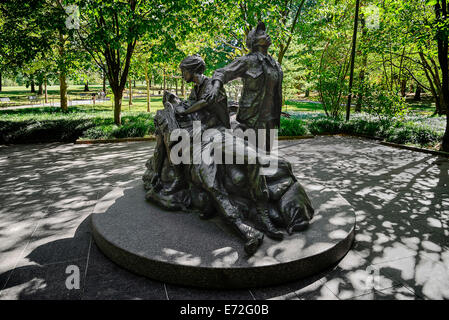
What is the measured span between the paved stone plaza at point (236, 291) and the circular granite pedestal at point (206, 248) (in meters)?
0.13

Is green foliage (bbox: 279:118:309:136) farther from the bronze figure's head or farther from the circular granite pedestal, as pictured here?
the circular granite pedestal

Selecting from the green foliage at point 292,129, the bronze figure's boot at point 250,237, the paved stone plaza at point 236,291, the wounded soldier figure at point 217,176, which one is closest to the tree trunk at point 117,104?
the paved stone plaza at point 236,291

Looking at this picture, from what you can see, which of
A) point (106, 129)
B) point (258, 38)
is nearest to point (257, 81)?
point (258, 38)

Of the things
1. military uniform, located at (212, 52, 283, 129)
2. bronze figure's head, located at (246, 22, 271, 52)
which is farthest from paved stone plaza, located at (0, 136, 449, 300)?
bronze figure's head, located at (246, 22, 271, 52)

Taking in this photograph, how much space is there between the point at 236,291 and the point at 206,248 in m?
0.55

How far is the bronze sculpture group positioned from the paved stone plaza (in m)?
0.84

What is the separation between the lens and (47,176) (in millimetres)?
6824

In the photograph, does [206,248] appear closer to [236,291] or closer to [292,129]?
[236,291]

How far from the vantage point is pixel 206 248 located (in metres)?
3.08

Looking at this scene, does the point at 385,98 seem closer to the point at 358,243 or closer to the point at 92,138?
the point at 358,243

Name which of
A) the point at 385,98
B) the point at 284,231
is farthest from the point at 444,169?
the point at 284,231

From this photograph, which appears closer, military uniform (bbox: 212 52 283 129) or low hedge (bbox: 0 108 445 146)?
military uniform (bbox: 212 52 283 129)

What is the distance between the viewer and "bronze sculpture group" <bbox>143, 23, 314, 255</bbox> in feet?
11.5

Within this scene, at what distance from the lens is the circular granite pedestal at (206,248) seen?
279 centimetres
